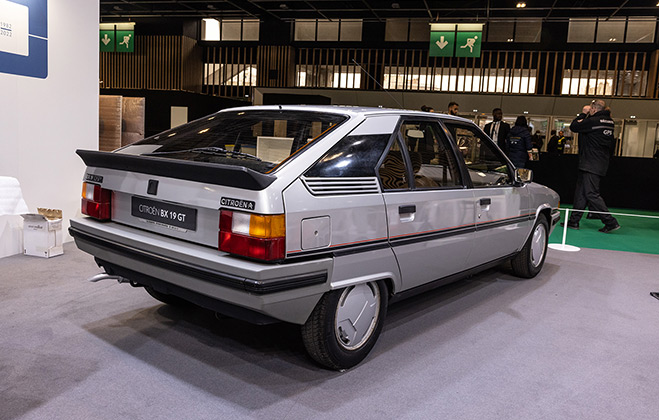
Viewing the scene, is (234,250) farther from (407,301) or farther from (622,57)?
(622,57)

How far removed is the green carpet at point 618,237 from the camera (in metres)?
6.43

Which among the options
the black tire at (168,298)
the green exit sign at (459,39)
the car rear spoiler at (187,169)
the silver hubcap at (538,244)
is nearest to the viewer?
the car rear spoiler at (187,169)

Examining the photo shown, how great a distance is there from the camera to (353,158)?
2.45m

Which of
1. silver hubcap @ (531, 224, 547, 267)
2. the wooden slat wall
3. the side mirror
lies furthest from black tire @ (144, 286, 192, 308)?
the wooden slat wall

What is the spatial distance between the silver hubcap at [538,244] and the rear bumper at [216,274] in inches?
115

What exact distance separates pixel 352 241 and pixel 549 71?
14282 millimetres

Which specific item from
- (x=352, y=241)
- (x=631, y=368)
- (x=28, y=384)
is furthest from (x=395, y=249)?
(x=28, y=384)

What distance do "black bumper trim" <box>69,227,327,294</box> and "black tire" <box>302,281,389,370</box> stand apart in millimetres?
214

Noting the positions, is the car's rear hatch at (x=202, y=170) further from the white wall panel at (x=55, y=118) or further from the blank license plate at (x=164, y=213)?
the white wall panel at (x=55, y=118)

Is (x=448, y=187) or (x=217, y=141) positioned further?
(x=448, y=187)

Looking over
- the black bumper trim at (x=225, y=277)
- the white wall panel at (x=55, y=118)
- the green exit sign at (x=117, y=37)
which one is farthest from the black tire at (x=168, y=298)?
the green exit sign at (x=117, y=37)

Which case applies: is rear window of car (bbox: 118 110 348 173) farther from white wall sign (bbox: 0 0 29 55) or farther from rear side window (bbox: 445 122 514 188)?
white wall sign (bbox: 0 0 29 55)

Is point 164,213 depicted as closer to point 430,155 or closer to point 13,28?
point 430,155

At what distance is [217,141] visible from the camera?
108 inches
